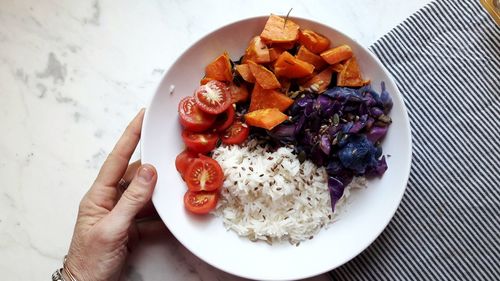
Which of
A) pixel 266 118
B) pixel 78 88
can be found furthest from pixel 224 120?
pixel 78 88

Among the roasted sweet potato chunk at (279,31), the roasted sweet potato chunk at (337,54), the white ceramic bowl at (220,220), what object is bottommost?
the white ceramic bowl at (220,220)

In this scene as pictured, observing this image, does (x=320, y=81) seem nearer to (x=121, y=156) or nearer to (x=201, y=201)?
(x=201, y=201)

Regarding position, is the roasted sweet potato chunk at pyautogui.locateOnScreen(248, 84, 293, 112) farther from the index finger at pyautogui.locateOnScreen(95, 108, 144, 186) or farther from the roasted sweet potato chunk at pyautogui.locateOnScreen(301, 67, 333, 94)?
the index finger at pyautogui.locateOnScreen(95, 108, 144, 186)

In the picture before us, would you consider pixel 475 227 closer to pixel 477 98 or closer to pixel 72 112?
pixel 477 98

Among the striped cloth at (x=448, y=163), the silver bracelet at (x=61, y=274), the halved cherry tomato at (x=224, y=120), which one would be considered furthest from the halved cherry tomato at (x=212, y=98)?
the silver bracelet at (x=61, y=274)

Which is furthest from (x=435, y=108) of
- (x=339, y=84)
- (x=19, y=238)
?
(x=19, y=238)

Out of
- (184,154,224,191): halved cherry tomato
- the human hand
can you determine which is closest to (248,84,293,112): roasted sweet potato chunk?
(184,154,224,191): halved cherry tomato

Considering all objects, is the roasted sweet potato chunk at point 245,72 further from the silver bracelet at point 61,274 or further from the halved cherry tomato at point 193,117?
the silver bracelet at point 61,274
